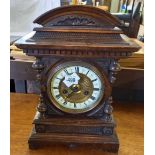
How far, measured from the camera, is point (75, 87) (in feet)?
2.00

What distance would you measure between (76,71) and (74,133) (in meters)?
0.18

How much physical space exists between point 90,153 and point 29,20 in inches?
49.9

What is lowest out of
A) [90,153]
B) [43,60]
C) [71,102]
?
[90,153]

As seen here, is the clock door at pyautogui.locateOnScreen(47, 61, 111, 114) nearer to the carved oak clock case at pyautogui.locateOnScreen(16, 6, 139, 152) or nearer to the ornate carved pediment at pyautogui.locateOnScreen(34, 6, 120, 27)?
the carved oak clock case at pyautogui.locateOnScreen(16, 6, 139, 152)

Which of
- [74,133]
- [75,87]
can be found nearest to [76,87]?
[75,87]

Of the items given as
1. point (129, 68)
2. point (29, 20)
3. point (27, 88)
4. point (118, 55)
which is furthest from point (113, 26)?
point (29, 20)

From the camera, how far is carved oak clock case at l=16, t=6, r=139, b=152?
0.55 m

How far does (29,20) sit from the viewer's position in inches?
65.2

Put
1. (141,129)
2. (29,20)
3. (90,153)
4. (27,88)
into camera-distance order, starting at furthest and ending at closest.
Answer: (29,20), (27,88), (141,129), (90,153)

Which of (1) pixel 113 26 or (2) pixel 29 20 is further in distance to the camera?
(2) pixel 29 20

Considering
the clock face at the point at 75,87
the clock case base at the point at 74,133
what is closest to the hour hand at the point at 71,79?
the clock face at the point at 75,87
